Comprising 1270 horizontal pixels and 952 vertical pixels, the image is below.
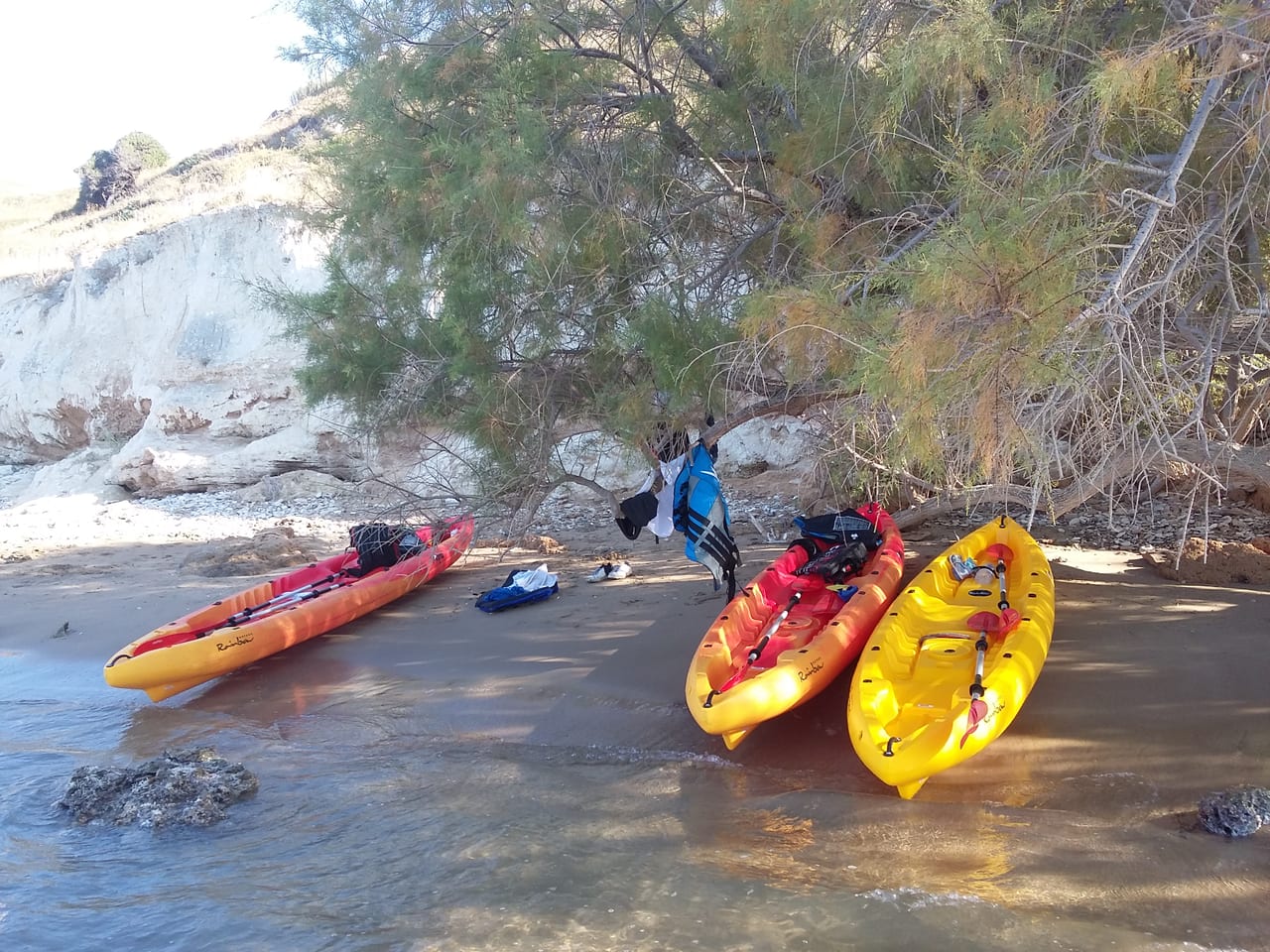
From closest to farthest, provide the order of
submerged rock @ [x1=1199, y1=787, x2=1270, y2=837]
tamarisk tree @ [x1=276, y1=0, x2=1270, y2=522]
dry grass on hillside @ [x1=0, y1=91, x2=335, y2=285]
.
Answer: tamarisk tree @ [x1=276, y1=0, x2=1270, y2=522] → submerged rock @ [x1=1199, y1=787, x2=1270, y2=837] → dry grass on hillside @ [x1=0, y1=91, x2=335, y2=285]

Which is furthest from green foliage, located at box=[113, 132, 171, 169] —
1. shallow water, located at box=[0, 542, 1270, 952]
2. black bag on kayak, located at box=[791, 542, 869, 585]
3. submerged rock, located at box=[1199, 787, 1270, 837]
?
submerged rock, located at box=[1199, 787, 1270, 837]

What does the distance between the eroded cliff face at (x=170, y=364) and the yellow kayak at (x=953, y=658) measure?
942 centimetres

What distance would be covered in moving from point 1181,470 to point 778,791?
253 cm

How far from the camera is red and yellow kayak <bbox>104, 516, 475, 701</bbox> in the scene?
6637 millimetres

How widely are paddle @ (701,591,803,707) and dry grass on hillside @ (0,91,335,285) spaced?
9.74 metres

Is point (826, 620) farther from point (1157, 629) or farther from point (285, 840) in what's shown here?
point (285, 840)

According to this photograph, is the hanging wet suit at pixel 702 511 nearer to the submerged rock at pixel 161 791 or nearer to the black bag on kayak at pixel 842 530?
the black bag on kayak at pixel 842 530

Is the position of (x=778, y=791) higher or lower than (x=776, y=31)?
lower

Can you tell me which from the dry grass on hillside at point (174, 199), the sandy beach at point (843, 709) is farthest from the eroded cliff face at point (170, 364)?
the sandy beach at point (843, 709)

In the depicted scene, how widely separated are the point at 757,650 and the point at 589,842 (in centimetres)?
159

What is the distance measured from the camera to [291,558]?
33.0 feet

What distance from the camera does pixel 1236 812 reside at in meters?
4.14

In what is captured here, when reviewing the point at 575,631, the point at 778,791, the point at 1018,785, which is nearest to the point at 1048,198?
the point at 1018,785

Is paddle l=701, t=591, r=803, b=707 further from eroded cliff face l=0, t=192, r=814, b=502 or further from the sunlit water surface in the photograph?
eroded cliff face l=0, t=192, r=814, b=502
